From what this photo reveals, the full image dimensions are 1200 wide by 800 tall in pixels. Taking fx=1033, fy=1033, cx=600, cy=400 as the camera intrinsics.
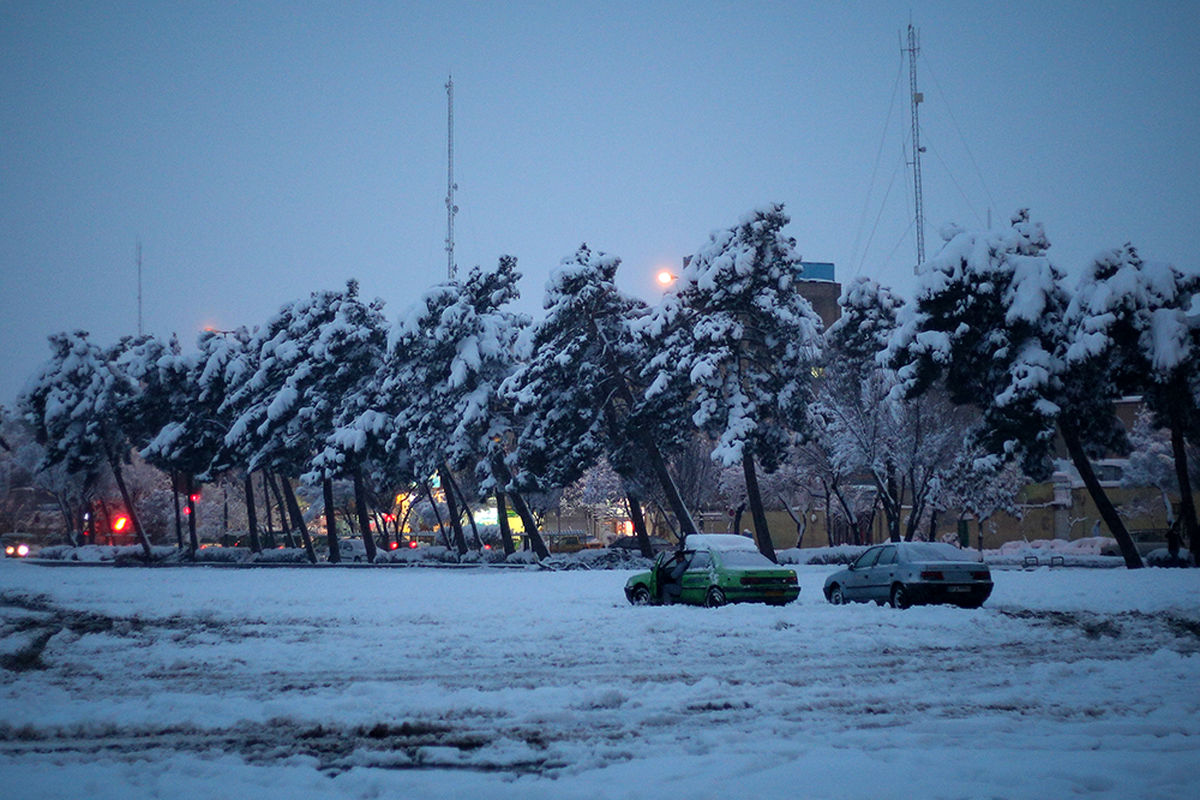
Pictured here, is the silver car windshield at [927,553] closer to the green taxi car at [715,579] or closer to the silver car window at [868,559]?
the silver car window at [868,559]

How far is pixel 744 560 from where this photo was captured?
2192 centimetres

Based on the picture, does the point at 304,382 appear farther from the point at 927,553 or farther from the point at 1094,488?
the point at 927,553

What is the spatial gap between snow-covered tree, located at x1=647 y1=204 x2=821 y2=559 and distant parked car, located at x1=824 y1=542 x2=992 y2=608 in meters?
16.5

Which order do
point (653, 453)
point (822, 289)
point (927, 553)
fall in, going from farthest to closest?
point (822, 289) → point (653, 453) → point (927, 553)

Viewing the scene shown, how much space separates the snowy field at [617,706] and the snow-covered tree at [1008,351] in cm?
1373

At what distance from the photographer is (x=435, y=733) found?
8.69m

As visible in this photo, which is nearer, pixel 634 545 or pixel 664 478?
pixel 664 478

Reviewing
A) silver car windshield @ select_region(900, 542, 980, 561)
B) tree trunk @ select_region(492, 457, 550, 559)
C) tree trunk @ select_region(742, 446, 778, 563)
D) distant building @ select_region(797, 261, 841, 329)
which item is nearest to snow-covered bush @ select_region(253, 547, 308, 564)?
tree trunk @ select_region(492, 457, 550, 559)

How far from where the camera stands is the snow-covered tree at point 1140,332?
30.0 m

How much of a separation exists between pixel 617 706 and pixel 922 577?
11625 mm

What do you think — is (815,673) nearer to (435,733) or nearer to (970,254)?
(435,733)

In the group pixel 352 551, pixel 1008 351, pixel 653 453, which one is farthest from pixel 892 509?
pixel 352 551

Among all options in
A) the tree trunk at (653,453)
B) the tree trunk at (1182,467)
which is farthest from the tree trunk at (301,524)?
the tree trunk at (1182,467)

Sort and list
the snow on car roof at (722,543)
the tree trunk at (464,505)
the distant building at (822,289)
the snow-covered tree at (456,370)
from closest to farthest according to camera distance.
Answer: the snow on car roof at (722,543) < the snow-covered tree at (456,370) < the tree trunk at (464,505) < the distant building at (822,289)
